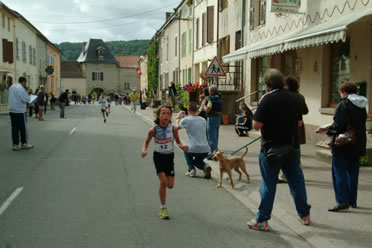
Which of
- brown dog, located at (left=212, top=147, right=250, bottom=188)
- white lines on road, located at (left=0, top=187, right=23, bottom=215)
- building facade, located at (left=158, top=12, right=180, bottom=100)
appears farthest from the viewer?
building facade, located at (left=158, top=12, right=180, bottom=100)

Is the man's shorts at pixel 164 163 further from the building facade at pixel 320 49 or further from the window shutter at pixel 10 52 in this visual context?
the window shutter at pixel 10 52

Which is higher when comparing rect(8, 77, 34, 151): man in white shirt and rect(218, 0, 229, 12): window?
rect(218, 0, 229, 12): window

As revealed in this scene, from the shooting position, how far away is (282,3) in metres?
12.5

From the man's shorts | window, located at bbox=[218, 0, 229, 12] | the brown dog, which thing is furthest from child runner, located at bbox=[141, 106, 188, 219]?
window, located at bbox=[218, 0, 229, 12]

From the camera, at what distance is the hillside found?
10494 cm

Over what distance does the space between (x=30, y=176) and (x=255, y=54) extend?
812 cm

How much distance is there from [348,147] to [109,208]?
330 cm

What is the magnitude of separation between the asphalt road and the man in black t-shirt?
16.3 inches

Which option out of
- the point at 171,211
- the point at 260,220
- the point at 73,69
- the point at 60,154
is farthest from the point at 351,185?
the point at 73,69

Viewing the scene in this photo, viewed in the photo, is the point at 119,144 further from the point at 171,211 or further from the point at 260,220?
the point at 260,220

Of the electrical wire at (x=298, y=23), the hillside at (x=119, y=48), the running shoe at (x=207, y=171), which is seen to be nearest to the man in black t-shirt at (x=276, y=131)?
the running shoe at (x=207, y=171)

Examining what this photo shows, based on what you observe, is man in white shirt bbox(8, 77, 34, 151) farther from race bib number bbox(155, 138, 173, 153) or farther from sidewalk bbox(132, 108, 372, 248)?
race bib number bbox(155, 138, 173, 153)

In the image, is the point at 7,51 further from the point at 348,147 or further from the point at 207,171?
the point at 348,147

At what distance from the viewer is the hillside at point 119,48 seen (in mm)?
104938
